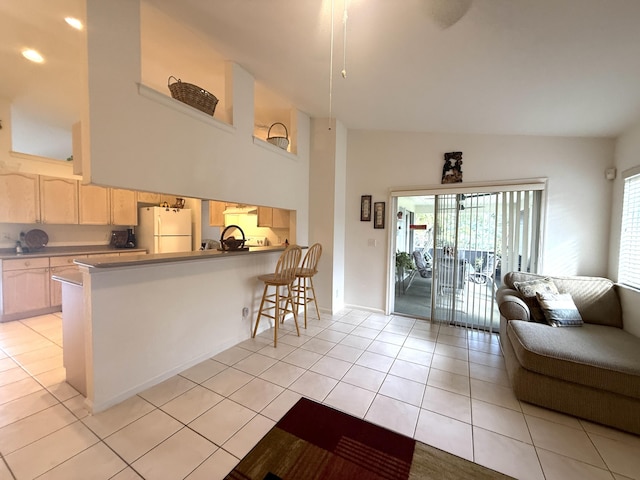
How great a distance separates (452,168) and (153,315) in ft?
12.6

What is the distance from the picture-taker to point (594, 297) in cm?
260

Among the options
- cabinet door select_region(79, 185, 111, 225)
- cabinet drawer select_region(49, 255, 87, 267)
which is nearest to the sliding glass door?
cabinet door select_region(79, 185, 111, 225)

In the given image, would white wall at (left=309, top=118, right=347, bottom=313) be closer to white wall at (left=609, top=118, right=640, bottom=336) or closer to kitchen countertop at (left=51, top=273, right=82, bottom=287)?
kitchen countertop at (left=51, top=273, right=82, bottom=287)

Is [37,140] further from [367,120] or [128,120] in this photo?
[367,120]

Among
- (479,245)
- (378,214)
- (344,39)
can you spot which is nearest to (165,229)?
(378,214)

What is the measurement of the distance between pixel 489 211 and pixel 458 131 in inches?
44.4

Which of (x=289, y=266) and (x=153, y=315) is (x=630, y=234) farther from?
(x=153, y=315)

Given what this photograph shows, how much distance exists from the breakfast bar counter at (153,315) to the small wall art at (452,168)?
9.19 ft

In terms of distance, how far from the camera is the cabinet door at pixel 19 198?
350 cm

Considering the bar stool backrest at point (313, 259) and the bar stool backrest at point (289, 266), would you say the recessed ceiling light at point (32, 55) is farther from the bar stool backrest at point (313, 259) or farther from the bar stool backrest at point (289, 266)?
the bar stool backrest at point (313, 259)

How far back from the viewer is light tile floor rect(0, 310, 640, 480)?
1.47m

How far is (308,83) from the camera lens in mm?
2861

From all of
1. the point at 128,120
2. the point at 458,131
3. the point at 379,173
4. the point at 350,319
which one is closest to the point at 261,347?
the point at 350,319

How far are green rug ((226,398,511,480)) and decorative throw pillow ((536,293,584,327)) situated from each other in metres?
1.66
